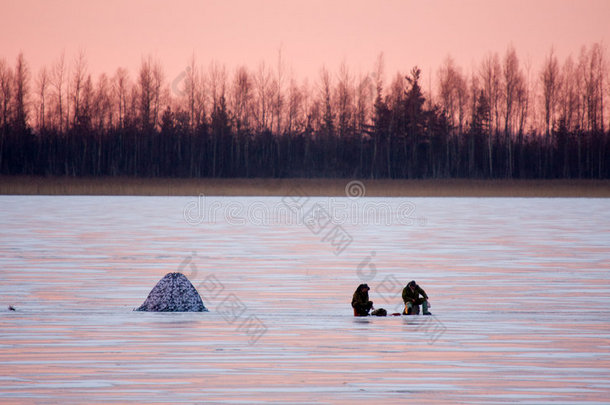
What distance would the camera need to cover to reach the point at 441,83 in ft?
249

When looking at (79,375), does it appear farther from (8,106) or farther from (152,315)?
(8,106)

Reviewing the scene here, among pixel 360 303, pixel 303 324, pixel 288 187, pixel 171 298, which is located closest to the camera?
pixel 303 324

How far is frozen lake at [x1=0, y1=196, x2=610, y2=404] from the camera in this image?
7219mm

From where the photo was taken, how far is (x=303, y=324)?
34.0 ft

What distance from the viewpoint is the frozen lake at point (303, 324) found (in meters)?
7.22

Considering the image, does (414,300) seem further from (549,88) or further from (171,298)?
(549,88)

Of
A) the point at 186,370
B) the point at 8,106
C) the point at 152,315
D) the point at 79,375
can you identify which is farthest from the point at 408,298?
the point at 8,106

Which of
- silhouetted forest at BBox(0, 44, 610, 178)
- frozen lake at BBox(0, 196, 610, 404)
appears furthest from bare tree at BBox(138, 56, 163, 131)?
frozen lake at BBox(0, 196, 610, 404)

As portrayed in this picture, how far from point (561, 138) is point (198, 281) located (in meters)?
62.4

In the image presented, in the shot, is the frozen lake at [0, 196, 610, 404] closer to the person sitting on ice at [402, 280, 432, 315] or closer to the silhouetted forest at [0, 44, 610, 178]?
the person sitting on ice at [402, 280, 432, 315]

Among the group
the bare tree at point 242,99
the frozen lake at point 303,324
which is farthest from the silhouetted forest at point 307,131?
the frozen lake at point 303,324
